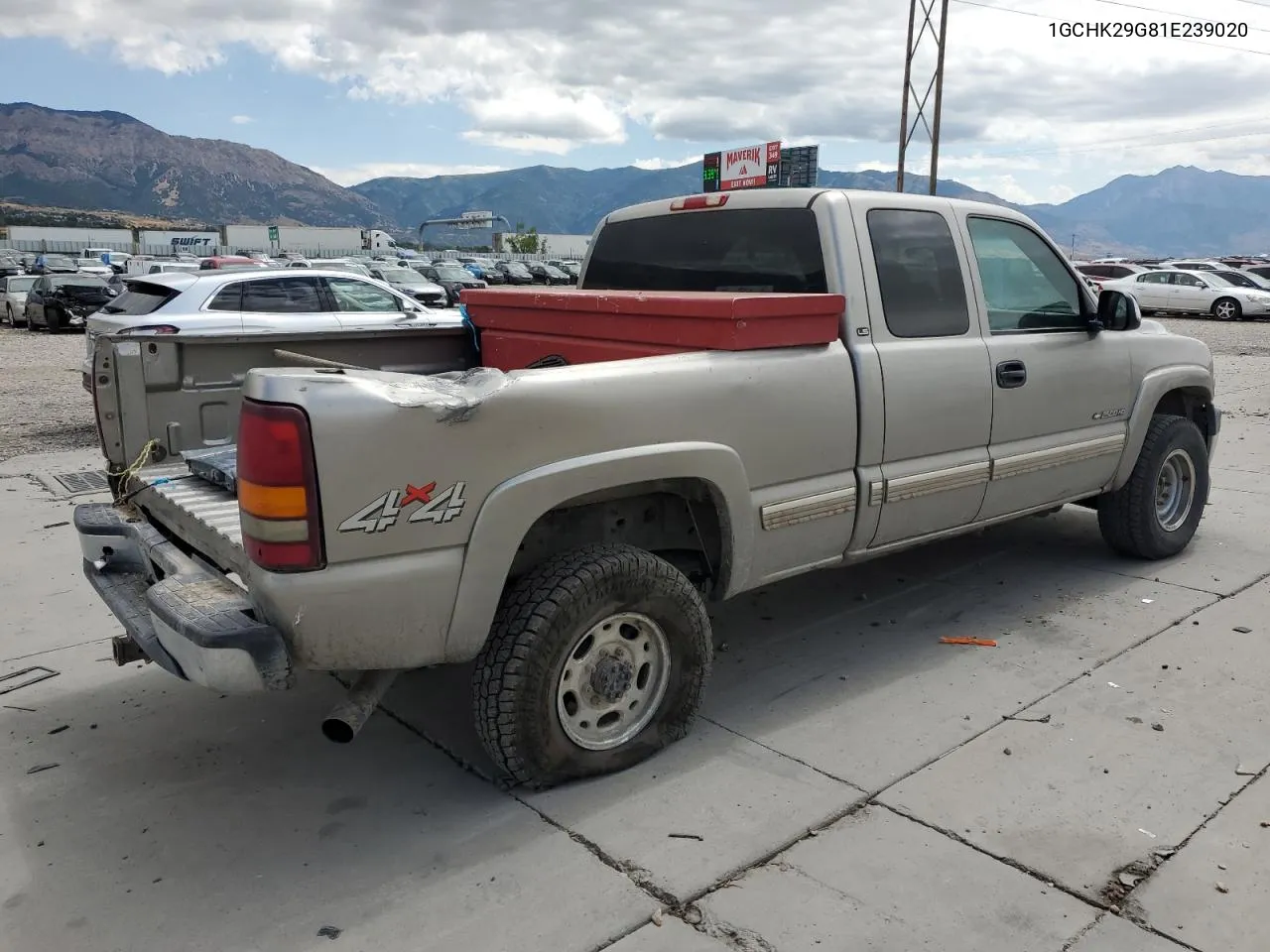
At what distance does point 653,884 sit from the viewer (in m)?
2.73

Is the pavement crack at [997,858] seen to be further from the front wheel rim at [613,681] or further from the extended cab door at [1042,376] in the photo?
the extended cab door at [1042,376]

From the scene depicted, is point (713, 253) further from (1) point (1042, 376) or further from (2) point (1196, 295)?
(2) point (1196, 295)

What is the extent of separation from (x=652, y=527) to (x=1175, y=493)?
12.2 ft

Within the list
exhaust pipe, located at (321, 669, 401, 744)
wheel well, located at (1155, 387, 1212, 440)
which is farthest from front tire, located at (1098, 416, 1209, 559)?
exhaust pipe, located at (321, 669, 401, 744)

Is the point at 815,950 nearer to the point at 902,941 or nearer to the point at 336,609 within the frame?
the point at 902,941

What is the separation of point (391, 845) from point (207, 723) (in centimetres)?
121

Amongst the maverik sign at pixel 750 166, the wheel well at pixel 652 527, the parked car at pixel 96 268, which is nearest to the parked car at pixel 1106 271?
the maverik sign at pixel 750 166

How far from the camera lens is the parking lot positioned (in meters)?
2.58

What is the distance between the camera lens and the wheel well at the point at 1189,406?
18.2ft

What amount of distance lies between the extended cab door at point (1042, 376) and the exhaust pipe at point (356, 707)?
2.81 metres

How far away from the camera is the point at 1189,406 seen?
5.71 meters

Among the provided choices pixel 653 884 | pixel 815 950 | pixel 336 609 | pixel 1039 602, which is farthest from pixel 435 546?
pixel 1039 602

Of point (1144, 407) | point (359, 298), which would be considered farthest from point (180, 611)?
point (359, 298)

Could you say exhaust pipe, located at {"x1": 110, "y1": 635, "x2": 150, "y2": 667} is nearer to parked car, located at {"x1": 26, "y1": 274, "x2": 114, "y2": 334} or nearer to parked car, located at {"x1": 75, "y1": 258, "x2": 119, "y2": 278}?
parked car, located at {"x1": 26, "y1": 274, "x2": 114, "y2": 334}
